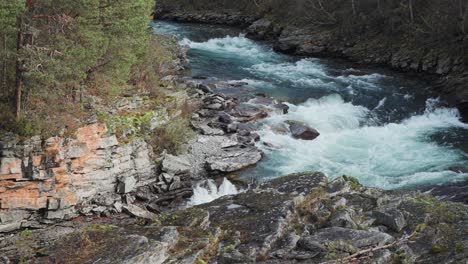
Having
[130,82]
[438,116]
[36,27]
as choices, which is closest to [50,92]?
[36,27]

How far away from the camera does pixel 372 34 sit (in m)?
36.6

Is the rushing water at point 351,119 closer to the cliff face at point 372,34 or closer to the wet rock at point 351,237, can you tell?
the cliff face at point 372,34

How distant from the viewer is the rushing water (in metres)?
19.1

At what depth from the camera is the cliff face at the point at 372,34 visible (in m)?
29.9

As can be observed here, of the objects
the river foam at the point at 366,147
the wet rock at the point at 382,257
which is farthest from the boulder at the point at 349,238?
the river foam at the point at 366,147

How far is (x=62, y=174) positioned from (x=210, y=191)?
513 centimetres

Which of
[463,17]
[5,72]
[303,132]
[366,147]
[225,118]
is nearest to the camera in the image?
[5,72]

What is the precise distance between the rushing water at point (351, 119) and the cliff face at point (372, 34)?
51.9 inches

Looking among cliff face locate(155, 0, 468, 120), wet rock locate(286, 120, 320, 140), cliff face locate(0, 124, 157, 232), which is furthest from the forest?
cliff face locate(155, 0, 468, 120)

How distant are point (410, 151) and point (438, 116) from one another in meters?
5.51

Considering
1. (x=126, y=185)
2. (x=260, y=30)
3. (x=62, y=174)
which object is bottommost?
(x=126, y=185)

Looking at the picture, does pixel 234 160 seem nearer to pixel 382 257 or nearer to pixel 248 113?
pixel 248 113

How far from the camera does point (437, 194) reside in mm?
16328

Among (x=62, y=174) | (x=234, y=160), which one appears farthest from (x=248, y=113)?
(x=62, y=174)
